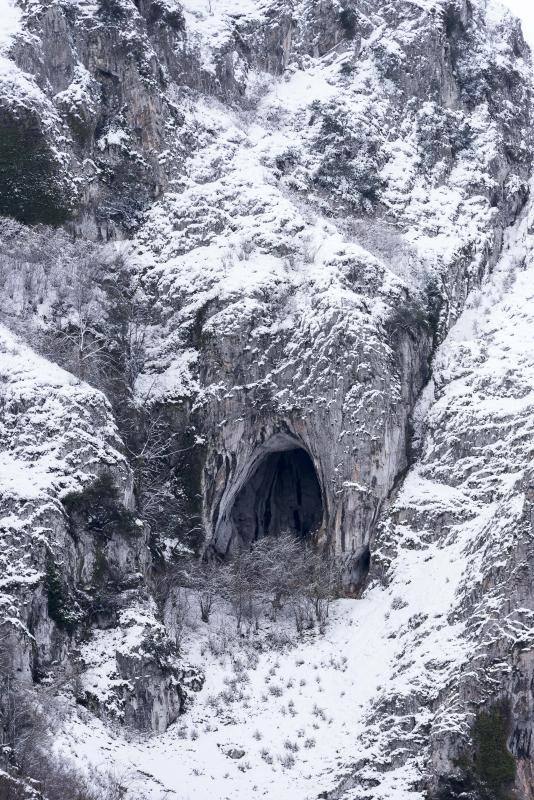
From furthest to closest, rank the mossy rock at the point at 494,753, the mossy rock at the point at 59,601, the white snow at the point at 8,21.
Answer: the white snow at the point at 8,21
the mossy rock at the point at 59,601
the mossy rock at the point at 494,753

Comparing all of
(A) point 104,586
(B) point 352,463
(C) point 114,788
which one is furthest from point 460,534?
(C) point 114,788

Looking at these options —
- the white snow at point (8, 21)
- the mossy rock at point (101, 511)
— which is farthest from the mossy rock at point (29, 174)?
the mossy rock at point (101, 511)

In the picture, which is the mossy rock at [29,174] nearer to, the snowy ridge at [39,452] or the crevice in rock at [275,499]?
the snowy ridge at [39,452]

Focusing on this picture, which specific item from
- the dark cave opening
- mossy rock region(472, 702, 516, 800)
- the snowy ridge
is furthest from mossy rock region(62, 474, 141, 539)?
mossy rock region(472, 702, 516, 800)

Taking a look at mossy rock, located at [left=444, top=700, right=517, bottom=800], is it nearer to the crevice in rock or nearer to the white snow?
the crevice in rock

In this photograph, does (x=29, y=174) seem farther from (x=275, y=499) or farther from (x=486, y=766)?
(x=486, y=766)
